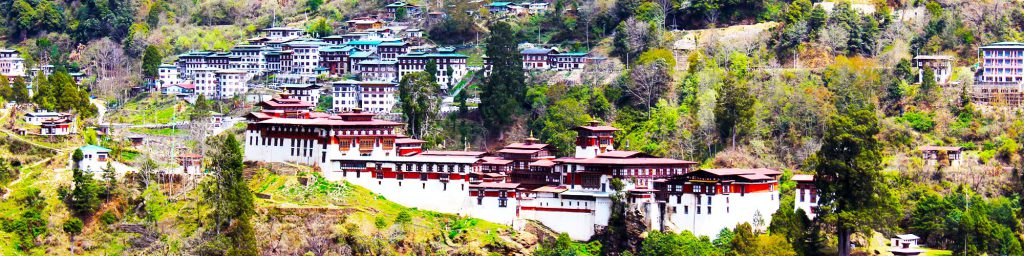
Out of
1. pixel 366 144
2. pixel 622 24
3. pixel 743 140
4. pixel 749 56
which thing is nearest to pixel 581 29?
pixel 622 24

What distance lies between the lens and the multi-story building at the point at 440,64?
122188 millimetres

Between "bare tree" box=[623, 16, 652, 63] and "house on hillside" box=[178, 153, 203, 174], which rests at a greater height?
"bare tree" box=[623, 16, 652, 63]

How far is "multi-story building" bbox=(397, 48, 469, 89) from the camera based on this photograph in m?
122

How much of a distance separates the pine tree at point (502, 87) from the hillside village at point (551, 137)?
0.14 m

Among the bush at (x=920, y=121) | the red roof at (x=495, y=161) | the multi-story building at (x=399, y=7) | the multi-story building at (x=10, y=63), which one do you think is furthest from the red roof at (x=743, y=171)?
the multi-story building at (x=10, y=63)

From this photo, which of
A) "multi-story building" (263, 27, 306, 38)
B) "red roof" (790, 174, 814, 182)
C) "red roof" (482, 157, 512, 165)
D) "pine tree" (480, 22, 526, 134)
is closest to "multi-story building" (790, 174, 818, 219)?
"red roof" (790, 174, 814, 182)

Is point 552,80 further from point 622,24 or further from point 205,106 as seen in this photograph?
point 205,106

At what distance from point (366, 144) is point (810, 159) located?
23554 millimetres

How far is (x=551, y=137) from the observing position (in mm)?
102000

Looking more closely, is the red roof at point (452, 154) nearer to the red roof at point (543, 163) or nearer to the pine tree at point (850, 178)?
the red roof at point (543, 163)

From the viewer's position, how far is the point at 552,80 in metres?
119

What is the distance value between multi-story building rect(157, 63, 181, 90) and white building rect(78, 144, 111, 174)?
3013 centimetres

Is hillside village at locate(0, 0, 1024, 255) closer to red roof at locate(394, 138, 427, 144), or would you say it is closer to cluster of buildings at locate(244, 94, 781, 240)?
cluster of buildings at locate(244, 94, 781, 240)

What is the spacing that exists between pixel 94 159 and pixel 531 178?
83.0ft
